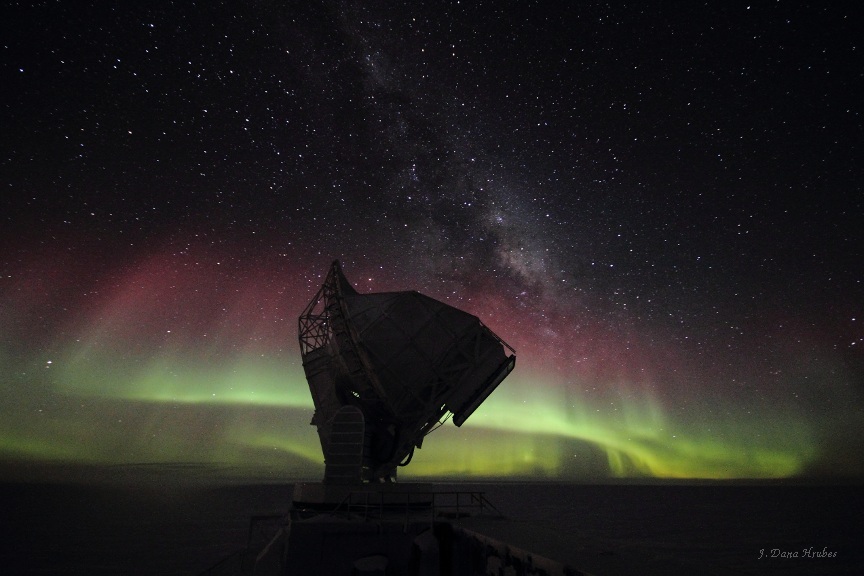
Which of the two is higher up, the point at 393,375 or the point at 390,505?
the point at 393,375

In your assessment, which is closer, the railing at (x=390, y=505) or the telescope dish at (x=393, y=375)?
the railing at (x=390, y=505)

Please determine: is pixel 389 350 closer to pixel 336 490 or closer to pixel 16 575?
pixel 336 490

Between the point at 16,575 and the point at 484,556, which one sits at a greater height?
the point at 484,556

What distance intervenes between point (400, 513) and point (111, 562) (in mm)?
43829

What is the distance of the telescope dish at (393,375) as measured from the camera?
886 inches

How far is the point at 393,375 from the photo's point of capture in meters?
22.9

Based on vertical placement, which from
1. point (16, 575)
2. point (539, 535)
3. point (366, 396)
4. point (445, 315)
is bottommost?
point (16, 575)

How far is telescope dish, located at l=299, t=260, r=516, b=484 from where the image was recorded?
22.5 m

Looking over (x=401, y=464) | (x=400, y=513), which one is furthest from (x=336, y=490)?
(x=401, y=464)

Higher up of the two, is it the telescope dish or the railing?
the telescope dish

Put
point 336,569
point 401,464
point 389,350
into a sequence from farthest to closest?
point 401,464
point 389,350
point 336,569

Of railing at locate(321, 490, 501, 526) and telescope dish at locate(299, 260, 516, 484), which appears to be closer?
railing at locate(321, 490, 501, 526)

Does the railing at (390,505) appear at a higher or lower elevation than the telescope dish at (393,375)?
lower

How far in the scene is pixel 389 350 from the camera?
2294 centimetres
